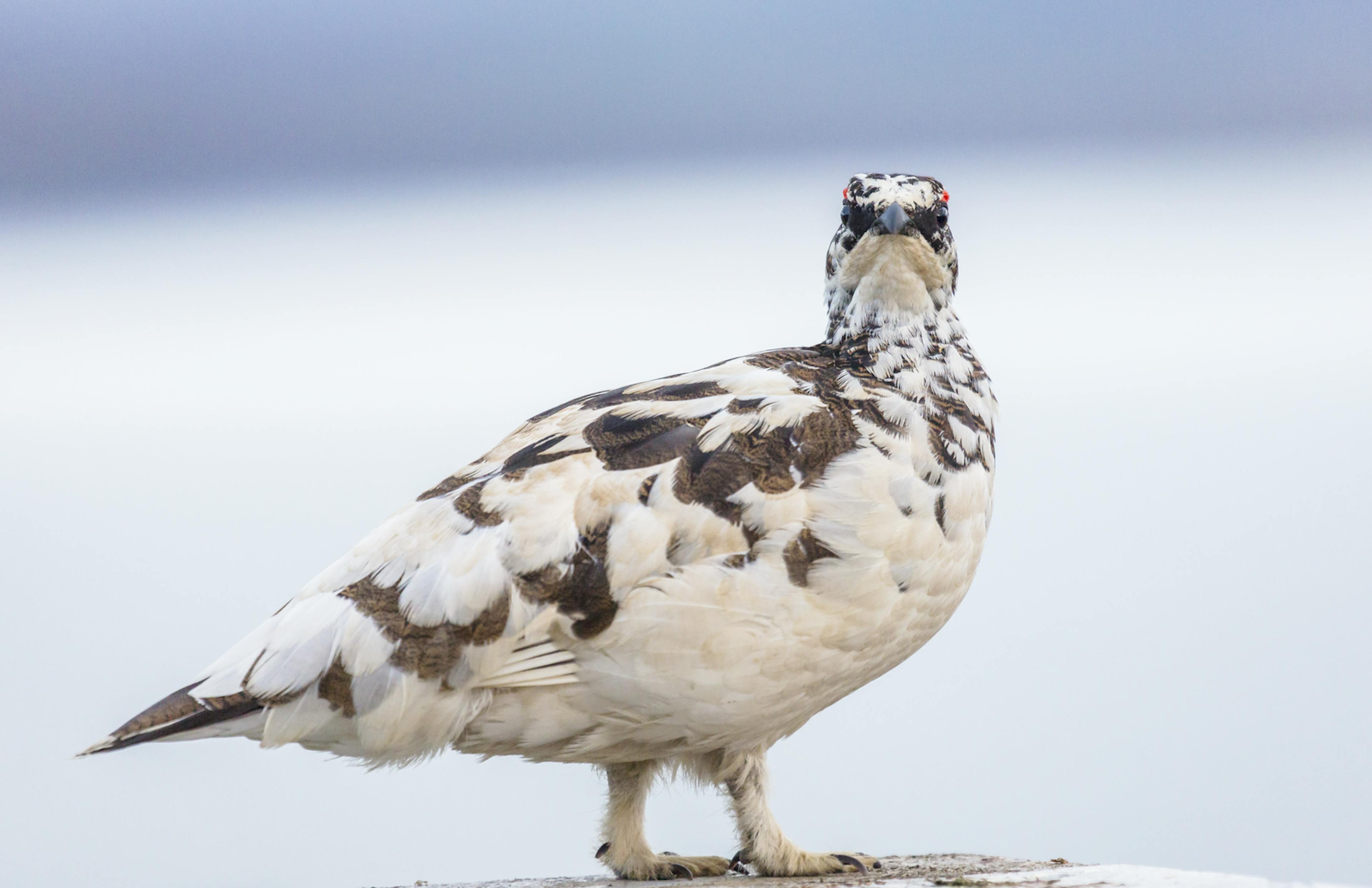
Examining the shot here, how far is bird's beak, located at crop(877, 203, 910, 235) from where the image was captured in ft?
9.52

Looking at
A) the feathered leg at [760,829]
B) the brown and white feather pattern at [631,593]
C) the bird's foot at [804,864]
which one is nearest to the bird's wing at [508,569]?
the brown and white feather pattern at [631,593]

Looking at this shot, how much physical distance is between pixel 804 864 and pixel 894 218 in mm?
1499

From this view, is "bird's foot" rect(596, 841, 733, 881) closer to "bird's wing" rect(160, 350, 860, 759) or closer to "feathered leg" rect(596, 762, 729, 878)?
"feathered leg" rect(596, 762, 729, 878)

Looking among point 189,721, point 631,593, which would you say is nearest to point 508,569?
point 631,593

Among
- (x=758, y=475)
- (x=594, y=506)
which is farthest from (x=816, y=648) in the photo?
(x=594, y=506)

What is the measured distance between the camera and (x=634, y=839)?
3.18 m

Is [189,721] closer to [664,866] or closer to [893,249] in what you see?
[664,866]

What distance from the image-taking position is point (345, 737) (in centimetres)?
261

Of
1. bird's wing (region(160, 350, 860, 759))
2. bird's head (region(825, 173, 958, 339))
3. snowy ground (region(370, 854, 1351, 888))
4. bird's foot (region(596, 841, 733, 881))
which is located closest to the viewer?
bird's wing (region(160, 350, 860, 759))

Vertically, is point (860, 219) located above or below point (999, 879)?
above

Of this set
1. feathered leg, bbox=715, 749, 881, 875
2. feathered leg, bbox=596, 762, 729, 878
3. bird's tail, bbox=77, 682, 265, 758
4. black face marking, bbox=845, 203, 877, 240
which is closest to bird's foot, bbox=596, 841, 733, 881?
feathered leg, bbox=596, 762, 729, 878

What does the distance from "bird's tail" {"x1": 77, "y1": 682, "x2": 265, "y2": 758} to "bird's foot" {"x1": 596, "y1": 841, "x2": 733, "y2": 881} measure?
1.04m

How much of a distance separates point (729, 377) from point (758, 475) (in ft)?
1.06

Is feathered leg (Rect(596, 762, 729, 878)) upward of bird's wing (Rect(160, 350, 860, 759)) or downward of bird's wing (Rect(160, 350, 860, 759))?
downward
